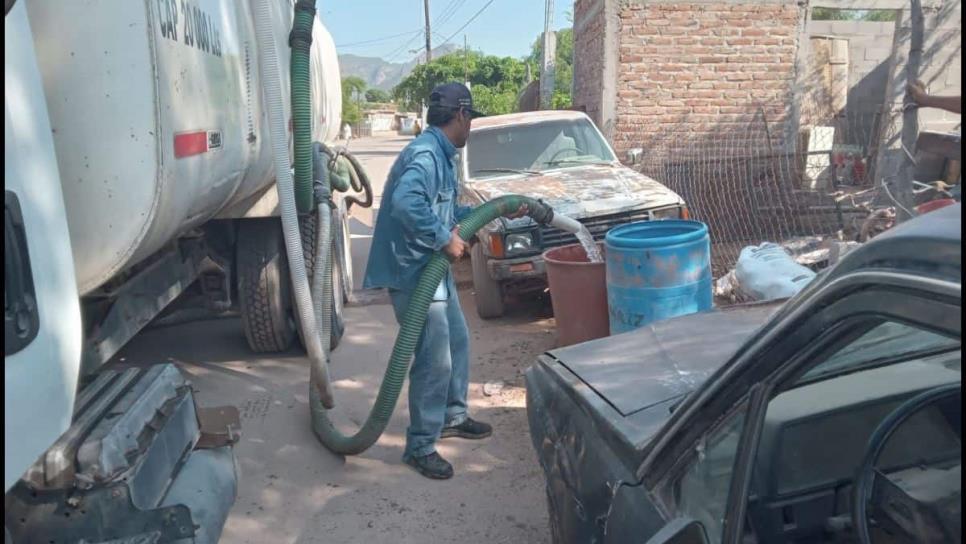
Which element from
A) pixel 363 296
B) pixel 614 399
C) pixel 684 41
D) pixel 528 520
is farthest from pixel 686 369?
pixel 684 41

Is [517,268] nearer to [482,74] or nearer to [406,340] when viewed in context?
[406,340]

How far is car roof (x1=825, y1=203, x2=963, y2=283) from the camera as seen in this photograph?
1213 millimetres

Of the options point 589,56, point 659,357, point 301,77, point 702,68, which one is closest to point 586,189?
point 301,77

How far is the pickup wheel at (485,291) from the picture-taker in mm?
6480

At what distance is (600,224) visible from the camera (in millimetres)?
5961

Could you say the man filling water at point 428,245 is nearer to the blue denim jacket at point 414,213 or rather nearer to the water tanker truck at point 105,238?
the blue denim jacket at point 414,213

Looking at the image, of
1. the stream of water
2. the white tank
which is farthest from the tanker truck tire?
the white tank

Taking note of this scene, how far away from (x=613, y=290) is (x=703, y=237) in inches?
23.2

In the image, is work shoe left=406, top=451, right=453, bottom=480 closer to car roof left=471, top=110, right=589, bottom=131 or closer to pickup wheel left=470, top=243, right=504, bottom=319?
pickup wheel left=470, top=243, right=504, bottom=319

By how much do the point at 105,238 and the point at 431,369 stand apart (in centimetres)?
202

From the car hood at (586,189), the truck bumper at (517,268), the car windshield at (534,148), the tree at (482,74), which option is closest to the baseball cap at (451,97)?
the car hood at (586,189)

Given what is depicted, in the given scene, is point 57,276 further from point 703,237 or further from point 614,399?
point 703,237

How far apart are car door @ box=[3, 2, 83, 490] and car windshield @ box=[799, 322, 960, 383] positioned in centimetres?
167

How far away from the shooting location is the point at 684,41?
32.1ft
